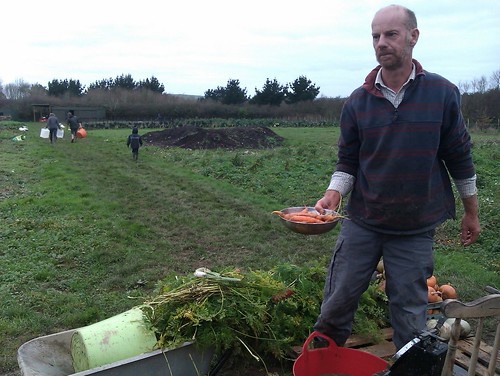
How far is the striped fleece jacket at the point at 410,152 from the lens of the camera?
280cm

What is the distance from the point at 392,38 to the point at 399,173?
751mm

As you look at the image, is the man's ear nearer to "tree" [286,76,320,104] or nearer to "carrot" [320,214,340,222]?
"carrot" [320,214,340,222]

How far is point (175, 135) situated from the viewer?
2644 centimetres

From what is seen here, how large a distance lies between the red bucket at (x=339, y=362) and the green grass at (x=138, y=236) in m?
1.61

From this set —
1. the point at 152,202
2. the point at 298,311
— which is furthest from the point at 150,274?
the point at 152,202

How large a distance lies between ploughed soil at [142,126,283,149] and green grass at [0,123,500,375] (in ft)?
32.0

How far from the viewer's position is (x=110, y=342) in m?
3.24

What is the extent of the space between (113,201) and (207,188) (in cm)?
238

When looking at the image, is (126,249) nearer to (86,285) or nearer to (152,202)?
(86,285)

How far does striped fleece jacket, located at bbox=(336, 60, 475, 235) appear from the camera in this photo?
2.80 metres

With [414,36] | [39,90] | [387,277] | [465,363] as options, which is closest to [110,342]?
[387,277]

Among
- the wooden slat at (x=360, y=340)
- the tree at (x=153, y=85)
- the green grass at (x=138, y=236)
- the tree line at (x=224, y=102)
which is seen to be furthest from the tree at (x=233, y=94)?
the wooden slat at (x=360, y=340)

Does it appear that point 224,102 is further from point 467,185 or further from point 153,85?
point 467,185

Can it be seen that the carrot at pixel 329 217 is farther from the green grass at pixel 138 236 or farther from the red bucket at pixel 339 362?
the green grass at pixel 138 236
